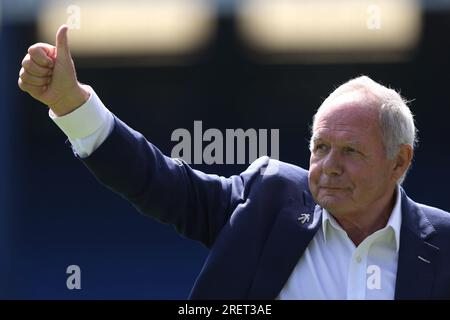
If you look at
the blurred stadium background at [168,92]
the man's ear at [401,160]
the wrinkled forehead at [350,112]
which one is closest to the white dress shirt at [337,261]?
the man's ear at [401,160]

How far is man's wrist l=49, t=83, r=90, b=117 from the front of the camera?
179 cm

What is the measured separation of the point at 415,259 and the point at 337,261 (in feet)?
0.58

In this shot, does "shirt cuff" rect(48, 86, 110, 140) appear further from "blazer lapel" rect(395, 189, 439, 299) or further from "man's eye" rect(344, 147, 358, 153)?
"blazer lapel" rect(395, 189, 439, 299)

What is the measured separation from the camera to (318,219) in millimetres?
2018

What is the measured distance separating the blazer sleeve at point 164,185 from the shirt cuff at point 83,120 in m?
0.04

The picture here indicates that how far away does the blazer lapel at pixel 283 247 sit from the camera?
192 centimetres

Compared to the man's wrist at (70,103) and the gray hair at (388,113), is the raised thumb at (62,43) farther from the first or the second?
the gray hair at (388,113)

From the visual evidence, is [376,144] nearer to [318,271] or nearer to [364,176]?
[364,176]

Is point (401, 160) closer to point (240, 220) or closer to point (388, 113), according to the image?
point (388, 113)

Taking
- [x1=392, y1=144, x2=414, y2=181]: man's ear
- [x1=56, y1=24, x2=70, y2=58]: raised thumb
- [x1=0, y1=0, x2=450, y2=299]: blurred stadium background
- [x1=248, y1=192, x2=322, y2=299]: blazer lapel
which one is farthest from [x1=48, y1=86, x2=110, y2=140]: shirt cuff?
[x1=0, y1=0, x2=450, y2=299]: blurred stadium background

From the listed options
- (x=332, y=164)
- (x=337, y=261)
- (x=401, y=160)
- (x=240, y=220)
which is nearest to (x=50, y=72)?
(x=240, y=220)

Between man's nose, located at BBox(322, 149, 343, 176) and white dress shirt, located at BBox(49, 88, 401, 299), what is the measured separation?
4.6 inches

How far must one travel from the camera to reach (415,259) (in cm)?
196

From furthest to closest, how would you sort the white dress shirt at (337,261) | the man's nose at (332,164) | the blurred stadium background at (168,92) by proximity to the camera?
the blurred stadium background at (168,92), the man's nose at (332,164), the white dress shirt at (337,261)
